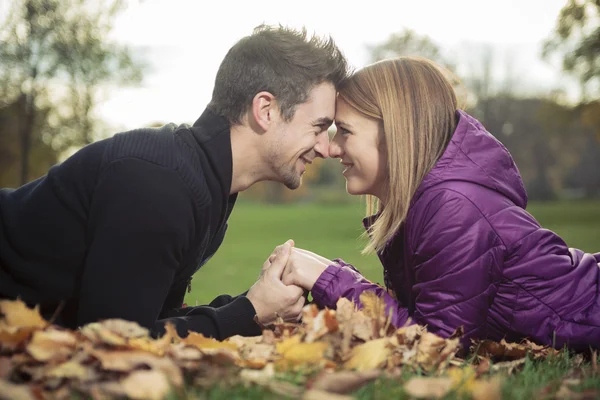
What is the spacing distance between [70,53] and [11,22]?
1.67m

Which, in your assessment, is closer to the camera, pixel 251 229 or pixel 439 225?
pixel 439 225

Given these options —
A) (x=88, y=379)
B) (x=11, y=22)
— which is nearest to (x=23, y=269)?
(x=88, y=379)

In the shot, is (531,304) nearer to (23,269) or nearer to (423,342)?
(423,342)

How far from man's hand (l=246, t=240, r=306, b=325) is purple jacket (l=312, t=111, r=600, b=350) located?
13 cm

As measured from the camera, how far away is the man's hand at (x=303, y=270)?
3.41 meters

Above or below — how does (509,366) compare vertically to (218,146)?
below

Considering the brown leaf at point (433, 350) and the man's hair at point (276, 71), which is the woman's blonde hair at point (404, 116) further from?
the brown leaf at point (433, 350)

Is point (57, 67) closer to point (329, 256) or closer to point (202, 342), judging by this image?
point (329, 256)

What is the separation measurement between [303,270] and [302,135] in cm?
85

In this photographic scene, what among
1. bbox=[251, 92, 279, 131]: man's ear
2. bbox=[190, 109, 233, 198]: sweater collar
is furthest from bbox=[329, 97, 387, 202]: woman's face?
bbox=[190, 109, 233, 198]: sweater collar

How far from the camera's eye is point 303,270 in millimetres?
3424

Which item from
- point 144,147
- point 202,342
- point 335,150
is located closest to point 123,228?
point 144,147

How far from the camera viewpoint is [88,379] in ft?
6.73

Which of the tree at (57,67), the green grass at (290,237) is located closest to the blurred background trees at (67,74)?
the tree at (57,67)
